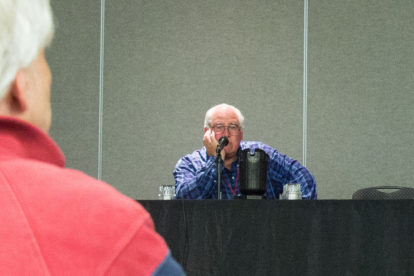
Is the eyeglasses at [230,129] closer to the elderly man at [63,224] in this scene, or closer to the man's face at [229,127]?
the man's face at [229,127]

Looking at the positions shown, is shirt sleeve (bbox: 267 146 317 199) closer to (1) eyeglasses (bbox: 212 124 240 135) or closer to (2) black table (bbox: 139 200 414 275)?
(1) eyeglasses (bbox: 212 124 240 135)

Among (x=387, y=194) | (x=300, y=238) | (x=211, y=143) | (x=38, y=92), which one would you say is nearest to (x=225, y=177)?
(x=211, y=143)

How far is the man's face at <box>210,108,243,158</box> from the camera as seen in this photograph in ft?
9.39

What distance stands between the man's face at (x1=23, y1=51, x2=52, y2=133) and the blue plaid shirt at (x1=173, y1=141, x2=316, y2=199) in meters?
2.16

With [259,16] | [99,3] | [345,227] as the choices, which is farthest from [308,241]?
[99,3]

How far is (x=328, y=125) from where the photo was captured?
355 centimetres

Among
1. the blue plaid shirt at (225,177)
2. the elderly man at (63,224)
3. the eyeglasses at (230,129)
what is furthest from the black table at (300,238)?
the eyeglasses at (230,129)

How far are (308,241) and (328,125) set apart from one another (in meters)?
Answer: 2.09

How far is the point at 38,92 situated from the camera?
1.44 ft

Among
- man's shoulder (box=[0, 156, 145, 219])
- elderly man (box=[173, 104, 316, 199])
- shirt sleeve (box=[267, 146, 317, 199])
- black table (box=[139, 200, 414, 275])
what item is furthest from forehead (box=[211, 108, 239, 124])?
man's shoulder (box=[0, 156, 145, 219])

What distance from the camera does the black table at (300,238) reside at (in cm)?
154

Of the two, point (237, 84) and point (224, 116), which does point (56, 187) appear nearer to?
point (224, 116)

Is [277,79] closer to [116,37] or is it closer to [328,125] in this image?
[328,125]

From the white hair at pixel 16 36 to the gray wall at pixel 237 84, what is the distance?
315 centimetres
